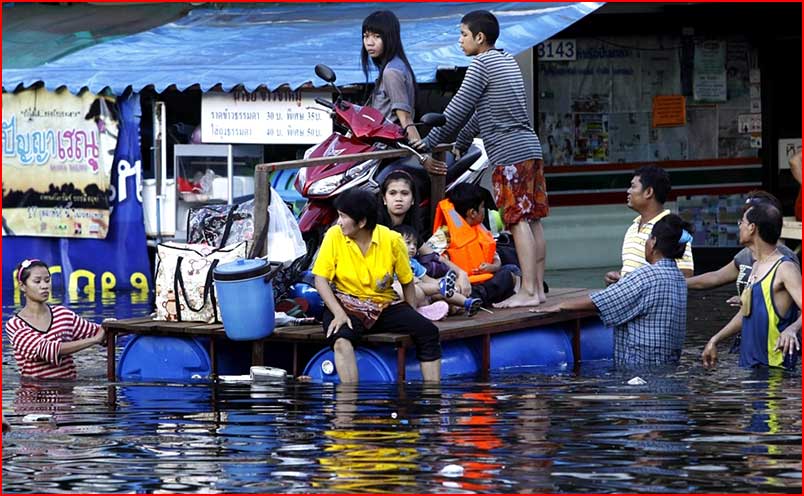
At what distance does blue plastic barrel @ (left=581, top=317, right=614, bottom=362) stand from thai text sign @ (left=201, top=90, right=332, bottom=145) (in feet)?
14.5

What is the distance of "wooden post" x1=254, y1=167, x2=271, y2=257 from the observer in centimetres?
995

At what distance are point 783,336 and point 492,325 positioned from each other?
1827 millimetres

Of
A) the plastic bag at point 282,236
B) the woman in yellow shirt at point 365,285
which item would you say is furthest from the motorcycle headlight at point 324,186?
the woman in yellow shirt at point 365,285

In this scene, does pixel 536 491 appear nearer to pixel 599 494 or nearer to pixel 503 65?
pixel 599 494

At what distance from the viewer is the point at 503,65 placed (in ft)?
34.2

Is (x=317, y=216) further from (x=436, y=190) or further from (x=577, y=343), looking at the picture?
(x=577, y=343)

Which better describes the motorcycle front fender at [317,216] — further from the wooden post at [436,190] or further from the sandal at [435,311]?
the sandal at [435,311]

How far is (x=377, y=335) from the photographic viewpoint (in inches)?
365

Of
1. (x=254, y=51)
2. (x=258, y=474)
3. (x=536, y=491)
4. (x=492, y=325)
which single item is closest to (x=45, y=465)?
(x=258, y=474)

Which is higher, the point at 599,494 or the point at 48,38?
the point at 48,38

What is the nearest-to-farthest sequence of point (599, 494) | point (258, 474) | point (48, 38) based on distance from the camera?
point (599, 494)
point (258, 474)
point (48, 38)

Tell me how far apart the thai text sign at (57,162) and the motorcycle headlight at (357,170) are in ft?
19.6

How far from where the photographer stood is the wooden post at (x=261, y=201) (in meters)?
9.95

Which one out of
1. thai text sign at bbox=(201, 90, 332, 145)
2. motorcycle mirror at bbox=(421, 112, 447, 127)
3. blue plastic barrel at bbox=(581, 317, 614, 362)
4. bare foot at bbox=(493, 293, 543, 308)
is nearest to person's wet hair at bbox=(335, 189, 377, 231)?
motorcycle mirror at bbox=(421, 112, 447, 127)
